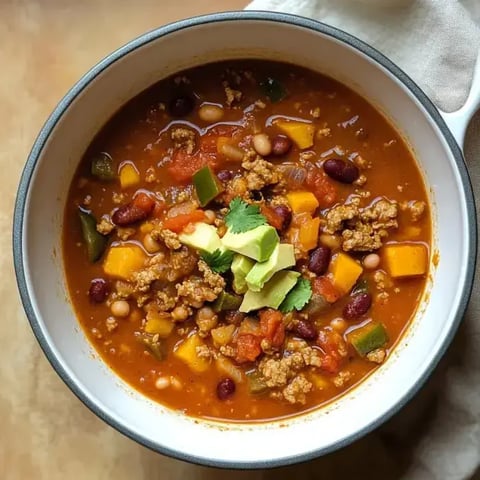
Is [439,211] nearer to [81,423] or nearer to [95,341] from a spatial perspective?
[95,341]

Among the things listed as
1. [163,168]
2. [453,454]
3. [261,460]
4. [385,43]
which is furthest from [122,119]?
[453,454]

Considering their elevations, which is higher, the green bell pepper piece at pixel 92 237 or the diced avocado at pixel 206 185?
the diced avocado at pixel 206 185

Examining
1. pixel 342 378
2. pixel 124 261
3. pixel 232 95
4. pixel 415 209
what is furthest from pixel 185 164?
pixel 342 378

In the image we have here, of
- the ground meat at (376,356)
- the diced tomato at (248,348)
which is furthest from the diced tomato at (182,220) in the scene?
the ground meat at (376,356)

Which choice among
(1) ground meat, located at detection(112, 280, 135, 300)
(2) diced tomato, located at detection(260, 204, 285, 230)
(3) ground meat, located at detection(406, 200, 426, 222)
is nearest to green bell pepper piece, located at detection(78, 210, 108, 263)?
(1) ground meat, located at detection(112, 280, 135, 300)

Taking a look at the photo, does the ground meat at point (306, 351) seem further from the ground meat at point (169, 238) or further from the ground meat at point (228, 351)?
the ground meat at point (169, 238)

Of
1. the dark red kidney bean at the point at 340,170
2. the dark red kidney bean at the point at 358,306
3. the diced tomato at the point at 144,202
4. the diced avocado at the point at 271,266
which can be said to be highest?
the diced tomato at the point at 144,202

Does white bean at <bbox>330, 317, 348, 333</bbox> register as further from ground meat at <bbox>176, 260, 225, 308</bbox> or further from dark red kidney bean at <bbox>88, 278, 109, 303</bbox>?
dark red kidney bean at <bbox>88, 278, 109, 303</bbox>
